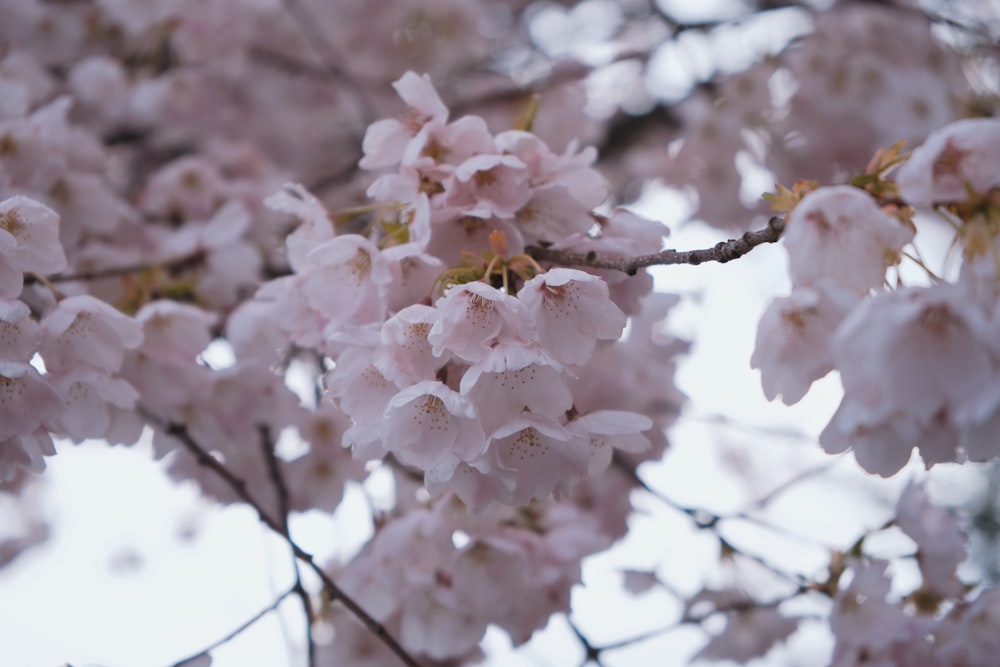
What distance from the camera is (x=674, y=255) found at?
962 mm

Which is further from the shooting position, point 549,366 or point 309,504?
point 309,504

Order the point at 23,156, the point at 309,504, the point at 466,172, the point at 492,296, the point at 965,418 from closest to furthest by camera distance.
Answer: the point at 965,418 < the point at 492,296 < the point at 466,172 < the point at 23,156 < the point at 309,504

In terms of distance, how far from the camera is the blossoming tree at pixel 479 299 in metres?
0.94

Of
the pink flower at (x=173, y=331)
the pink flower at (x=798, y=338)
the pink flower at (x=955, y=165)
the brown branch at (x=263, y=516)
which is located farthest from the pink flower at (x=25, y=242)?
the pink flower at (x=955, y=165)

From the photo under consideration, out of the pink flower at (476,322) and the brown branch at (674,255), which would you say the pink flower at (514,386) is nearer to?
the pink flower at (476,322)

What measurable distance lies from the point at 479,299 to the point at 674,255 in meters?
0.23

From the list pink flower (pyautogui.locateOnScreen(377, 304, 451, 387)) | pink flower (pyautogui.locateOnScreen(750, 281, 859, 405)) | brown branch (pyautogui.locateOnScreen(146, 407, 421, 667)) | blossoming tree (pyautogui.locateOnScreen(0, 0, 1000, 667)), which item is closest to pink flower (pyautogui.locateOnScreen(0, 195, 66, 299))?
blossoming tree (pyautogui.locateOnScreen(0, 0, 1000, 667))

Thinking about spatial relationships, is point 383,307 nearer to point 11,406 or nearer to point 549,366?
point 549,366

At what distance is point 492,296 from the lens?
931 mm

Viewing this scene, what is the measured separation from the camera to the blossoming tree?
0.94 metres

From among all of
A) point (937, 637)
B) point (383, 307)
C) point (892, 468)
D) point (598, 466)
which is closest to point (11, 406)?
point (383, 307)

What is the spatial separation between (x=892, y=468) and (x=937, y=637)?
74 centimetres

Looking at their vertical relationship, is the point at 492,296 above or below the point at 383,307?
above

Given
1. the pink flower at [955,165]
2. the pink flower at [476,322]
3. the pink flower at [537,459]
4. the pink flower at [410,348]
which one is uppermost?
the pink flower at [955,165]
